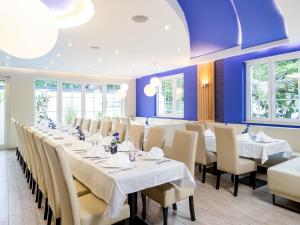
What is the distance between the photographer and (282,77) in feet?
17.3

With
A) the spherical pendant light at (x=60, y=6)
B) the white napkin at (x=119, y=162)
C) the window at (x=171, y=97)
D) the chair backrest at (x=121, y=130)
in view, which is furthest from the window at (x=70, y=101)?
the white napkin at (x=119, y=162)

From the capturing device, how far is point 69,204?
5.67ft

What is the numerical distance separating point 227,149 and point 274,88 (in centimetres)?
287

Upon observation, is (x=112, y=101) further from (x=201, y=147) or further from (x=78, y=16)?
(x=201, y=147)

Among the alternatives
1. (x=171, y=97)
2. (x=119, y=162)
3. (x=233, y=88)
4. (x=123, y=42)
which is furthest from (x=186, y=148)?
(x=171, y=97)

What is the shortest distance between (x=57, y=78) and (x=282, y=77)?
7.53 m

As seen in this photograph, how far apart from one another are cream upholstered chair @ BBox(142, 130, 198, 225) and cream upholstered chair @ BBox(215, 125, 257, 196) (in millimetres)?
1060

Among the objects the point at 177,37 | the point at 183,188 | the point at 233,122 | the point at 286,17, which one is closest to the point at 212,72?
the point at 233,122

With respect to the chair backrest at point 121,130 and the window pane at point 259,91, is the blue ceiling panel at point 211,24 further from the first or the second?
the chair backrest at point 121,130

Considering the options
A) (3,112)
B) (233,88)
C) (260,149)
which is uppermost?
(233,88)

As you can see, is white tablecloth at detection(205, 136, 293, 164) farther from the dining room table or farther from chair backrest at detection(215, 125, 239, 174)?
the dining room table

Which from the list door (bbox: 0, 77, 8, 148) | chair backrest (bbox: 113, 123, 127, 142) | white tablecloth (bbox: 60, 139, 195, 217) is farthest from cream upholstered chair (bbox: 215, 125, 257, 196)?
door (bbox: 0, 77, 8, 148)

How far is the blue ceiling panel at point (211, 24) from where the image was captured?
402 cm

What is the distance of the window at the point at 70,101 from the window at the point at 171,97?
10.8ft
